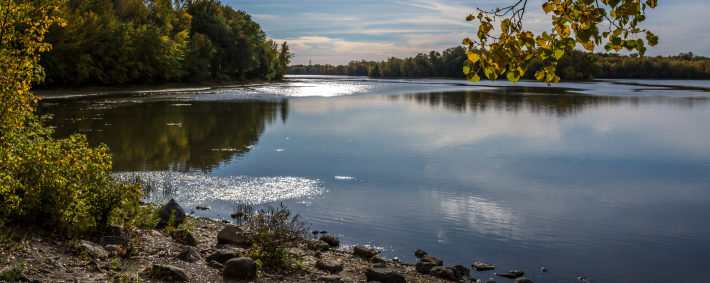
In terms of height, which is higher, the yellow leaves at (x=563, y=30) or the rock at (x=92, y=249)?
the yellow leaves at (x=563, y=30)

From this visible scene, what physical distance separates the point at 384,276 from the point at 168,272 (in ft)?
8.63

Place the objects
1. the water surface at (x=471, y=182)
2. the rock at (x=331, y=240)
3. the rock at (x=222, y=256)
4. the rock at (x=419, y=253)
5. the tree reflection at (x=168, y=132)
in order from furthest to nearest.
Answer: the tree reflection at (x=168, y=132), the water surface at (x=471, y=182), the rock at (x=331, y=240), the rock at (x=419, y=253), the rock at (x=222, y=256)

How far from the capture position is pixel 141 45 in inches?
2277

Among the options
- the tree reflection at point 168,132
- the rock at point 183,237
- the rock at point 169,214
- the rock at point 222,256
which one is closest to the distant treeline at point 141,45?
the tree reflection at point 168,132

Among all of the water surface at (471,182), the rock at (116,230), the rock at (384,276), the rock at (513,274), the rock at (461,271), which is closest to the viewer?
the rock at (384,276)

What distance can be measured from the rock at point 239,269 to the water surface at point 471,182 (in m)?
2.65

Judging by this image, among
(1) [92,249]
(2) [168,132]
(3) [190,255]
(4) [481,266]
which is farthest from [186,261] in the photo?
(2) [168,132]

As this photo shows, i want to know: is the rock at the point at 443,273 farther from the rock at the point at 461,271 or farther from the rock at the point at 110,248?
the rock at the point at 110,248

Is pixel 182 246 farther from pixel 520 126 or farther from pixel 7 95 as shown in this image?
pixel 520 126

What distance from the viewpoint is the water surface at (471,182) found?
8.25 m

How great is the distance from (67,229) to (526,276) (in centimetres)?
634

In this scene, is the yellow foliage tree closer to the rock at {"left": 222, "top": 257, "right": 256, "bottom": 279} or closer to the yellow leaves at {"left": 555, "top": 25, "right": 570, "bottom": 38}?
the rock at {"left": 222, "top": 257, "right": 256, "bottom": 279}

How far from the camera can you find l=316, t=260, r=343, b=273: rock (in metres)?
6.57

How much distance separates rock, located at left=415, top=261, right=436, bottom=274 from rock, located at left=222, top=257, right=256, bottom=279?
2.49 metres
